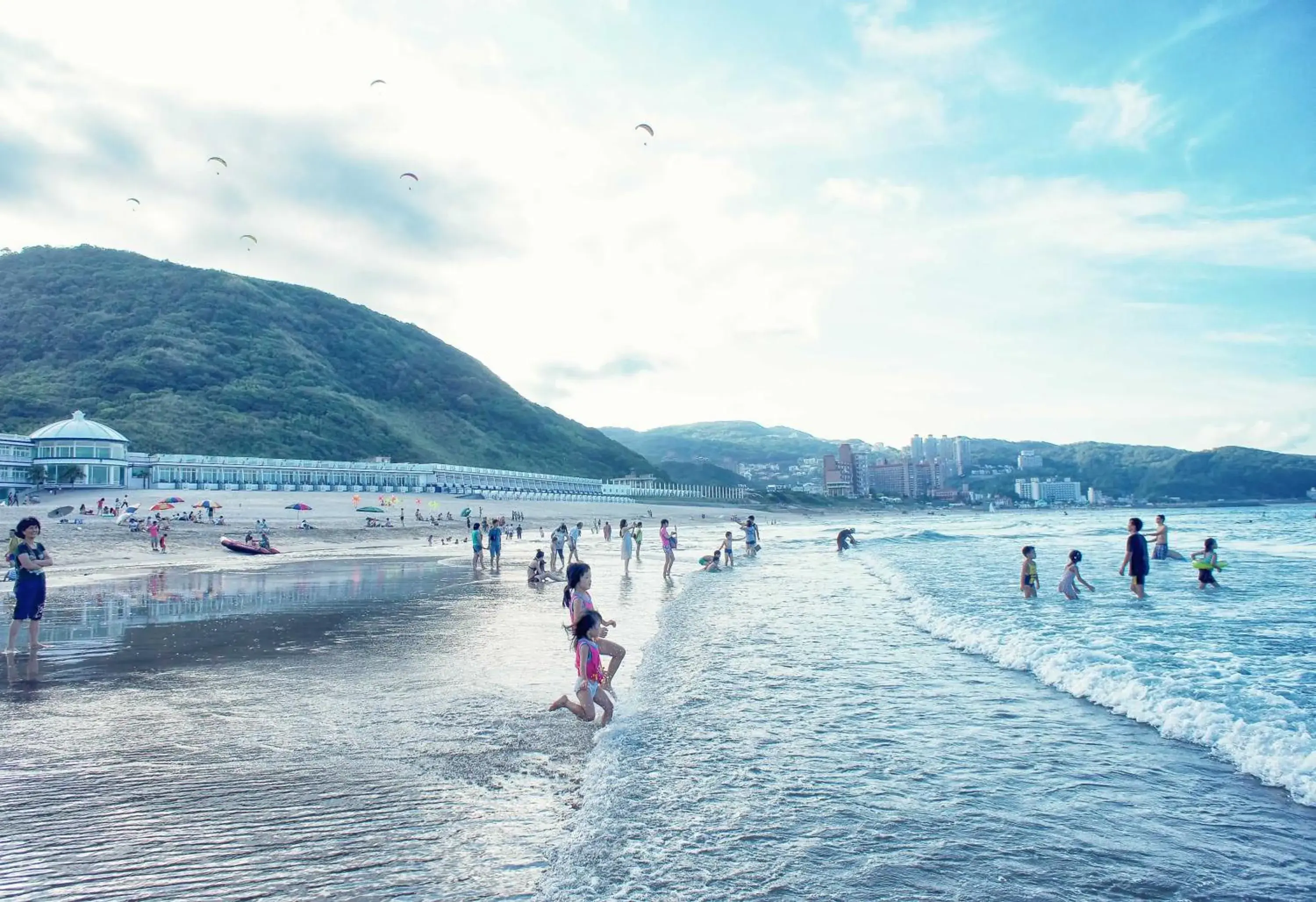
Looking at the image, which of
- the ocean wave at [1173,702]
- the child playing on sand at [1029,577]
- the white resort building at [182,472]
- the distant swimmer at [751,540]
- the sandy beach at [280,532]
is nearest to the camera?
the ocean wave at [1173,702]

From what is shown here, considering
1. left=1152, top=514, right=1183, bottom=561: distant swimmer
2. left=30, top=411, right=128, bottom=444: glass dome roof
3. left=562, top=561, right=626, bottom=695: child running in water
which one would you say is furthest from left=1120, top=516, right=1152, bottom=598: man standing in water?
left=30, top=411, right=128, bottom=444: glass dome roof

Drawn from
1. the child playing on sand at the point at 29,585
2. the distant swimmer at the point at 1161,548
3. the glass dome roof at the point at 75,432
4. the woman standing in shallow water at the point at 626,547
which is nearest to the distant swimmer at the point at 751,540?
the woman standing in shallow water at the point at 626,547

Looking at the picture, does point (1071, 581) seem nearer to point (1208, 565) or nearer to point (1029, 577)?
point (1029, 577)

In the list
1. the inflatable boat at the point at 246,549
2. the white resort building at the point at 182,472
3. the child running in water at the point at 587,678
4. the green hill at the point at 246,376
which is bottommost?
the inflatable boat at the point at 246,549

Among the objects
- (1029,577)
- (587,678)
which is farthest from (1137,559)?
(587,678)

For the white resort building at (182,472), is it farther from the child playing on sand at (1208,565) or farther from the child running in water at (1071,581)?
the child playing on sand at (1208,565)

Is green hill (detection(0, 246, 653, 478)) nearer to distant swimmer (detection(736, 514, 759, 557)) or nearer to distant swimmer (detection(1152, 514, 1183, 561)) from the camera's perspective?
distant swimmer (detection(736, 514, 759, 557))
